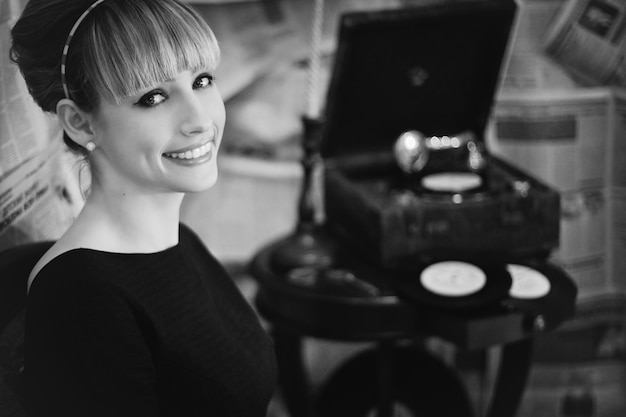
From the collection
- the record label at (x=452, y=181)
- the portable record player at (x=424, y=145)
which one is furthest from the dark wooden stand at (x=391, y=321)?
the record label at (x=452, y=181)

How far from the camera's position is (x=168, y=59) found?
3.36 ft

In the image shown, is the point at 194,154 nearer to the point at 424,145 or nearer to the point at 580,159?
the point at 424,145

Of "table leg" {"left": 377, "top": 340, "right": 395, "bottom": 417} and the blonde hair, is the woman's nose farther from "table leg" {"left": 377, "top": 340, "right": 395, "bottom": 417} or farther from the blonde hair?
"table leg" {"left": 377, "top": 340, "right": 395, "bottom": 417}

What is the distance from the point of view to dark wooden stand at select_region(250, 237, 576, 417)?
5.10 ft

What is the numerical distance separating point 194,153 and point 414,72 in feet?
3.26

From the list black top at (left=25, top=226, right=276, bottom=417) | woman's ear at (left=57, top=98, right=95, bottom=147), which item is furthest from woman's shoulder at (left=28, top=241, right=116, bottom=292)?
woman's ear at (left=57, top=98, right=95, bottom=147)

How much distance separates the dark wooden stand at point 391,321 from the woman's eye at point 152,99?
0.72 meters

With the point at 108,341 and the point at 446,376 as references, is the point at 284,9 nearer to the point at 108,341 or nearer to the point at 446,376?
the point at 446,376

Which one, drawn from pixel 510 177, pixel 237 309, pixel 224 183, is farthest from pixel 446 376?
pixel 237 309

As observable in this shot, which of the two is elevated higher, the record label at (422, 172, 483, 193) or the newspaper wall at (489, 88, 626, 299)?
the record label at (422, 172, 483, 193)

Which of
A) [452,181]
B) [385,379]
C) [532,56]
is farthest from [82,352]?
[532,56]

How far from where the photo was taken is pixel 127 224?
3.56 feet

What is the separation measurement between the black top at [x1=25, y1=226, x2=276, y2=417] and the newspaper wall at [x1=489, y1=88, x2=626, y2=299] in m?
1.31

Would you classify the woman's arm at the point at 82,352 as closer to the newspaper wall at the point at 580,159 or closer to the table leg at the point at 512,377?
the table leg at the point at 512,377
